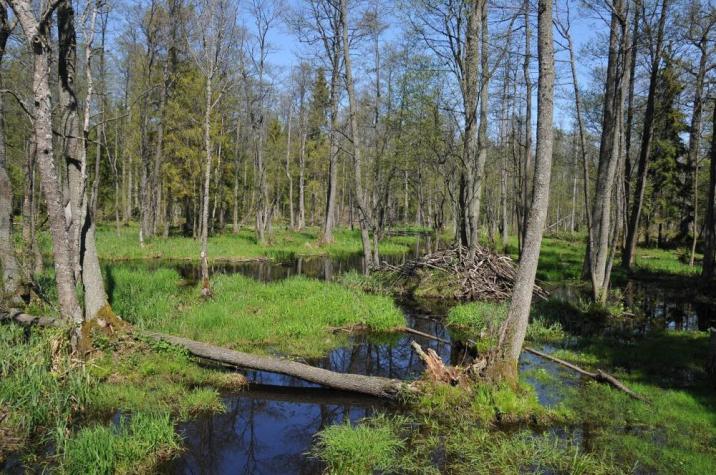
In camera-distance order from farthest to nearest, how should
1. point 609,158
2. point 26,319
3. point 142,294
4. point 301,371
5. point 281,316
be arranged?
1. point 609,158
2. point 142,294
3. point 281,316
4. point 26,319
5. point 301,371

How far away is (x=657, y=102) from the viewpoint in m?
23.8

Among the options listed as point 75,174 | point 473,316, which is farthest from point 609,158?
point 75,174

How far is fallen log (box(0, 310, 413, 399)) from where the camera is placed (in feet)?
24.2

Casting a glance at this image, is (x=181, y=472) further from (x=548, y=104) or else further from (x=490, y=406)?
(x=548, y=104)

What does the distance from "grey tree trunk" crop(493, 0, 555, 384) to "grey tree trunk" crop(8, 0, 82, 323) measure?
657 cm

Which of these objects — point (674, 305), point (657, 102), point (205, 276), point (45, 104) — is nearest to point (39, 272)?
point (205, 276)

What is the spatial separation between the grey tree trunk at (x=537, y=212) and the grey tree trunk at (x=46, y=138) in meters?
6.57

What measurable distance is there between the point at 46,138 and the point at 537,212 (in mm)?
7090

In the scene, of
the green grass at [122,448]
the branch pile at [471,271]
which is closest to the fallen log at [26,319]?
the green grass at [122,448]

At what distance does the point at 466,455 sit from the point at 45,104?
24.0 feet

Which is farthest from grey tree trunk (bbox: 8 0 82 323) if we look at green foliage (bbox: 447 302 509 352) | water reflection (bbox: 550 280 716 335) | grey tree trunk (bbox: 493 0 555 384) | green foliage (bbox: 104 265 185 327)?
water reflection (bbox: 550 280 716 335)

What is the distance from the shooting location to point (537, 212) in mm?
6996

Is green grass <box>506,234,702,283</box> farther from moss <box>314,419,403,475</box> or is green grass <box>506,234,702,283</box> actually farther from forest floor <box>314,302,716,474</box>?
moss <box>314,419,403,475</box>

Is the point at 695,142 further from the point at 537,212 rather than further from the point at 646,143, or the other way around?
the point at 537,212
